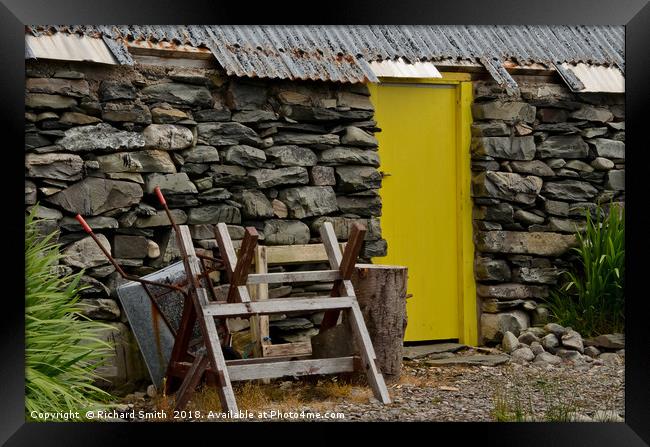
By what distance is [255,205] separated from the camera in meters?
6.59

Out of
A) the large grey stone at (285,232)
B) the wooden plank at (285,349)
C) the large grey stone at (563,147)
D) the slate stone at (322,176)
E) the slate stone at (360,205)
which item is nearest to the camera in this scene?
the wooden plank at (285,349)

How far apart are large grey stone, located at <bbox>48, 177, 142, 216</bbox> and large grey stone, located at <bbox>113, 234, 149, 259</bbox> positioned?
0.66 feet

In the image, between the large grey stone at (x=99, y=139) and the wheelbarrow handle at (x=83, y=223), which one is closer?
the wheelbarrow handle at (x=83, y=223)

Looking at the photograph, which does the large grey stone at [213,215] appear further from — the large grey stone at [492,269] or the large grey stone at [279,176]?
the large grey stone at [492,269]

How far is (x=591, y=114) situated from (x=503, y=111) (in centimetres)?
71

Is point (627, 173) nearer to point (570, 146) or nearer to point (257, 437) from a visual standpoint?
point (257, 437)

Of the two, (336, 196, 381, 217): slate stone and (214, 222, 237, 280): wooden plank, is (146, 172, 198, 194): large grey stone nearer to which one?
(214, 222, 237, 280): wooden plank

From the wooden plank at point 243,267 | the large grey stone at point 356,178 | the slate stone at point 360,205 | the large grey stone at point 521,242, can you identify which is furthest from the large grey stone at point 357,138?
the wooden plank at point 243,267

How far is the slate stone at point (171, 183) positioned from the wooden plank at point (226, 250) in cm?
82

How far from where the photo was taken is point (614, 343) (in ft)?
23.6

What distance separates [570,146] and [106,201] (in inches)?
141

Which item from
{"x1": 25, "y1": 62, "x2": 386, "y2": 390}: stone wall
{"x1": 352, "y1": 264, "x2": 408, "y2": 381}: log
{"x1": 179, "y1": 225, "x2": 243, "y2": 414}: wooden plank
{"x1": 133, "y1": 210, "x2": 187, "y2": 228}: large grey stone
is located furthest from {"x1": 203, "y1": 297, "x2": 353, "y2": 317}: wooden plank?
{"x1": 133, "y1": 210, "x2": 187, "y2": 228}: large grey stone

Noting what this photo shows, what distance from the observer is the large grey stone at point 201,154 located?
6.42 metres
